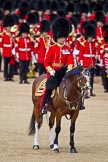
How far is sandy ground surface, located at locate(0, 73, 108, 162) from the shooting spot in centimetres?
1212

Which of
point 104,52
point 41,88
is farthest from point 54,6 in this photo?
point 41,88

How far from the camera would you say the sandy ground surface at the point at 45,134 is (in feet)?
39.8

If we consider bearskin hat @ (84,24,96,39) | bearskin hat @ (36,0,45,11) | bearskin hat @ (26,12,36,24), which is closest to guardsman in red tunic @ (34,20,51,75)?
bearskin hat @ (84,24,96,39)

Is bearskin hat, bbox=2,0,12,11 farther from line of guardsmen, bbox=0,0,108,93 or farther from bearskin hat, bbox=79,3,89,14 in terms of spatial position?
line of guardsmen, bbox=0,0,108,93

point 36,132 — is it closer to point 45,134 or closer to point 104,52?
point 45,134

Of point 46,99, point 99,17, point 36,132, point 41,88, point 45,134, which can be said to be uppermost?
point 99,17

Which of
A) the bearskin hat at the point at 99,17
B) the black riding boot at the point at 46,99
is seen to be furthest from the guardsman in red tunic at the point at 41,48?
the black riding boot at the point at 46,99

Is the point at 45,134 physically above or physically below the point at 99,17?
below

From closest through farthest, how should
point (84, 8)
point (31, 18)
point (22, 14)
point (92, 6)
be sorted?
point (31, 18) < point (22, 14) < point (84, 8) < point (92, 6)

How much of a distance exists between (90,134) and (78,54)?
6272 millimetres

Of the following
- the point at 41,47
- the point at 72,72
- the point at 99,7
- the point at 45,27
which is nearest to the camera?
the point at 72,72

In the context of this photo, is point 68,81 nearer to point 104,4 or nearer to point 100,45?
point 100,45

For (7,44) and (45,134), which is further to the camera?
(7,44)

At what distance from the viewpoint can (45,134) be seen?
1427 cm
